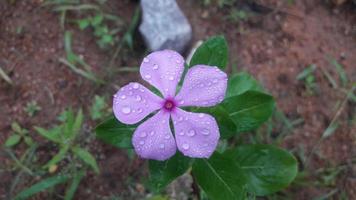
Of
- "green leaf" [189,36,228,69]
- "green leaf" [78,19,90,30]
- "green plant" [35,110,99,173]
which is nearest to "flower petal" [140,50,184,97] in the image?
"green leaf" [189,36,228,69]

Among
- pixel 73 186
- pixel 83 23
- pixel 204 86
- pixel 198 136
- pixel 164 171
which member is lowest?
pixel 73 186

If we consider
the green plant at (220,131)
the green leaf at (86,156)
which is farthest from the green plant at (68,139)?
the green plant at (220,131)

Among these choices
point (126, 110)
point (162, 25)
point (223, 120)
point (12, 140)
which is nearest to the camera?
point (126, 110)

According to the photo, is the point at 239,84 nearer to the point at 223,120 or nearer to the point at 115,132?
the point at 223,120

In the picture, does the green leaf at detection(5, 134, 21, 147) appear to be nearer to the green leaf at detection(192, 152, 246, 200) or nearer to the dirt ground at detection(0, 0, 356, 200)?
the dirt ground at detection(0, 0, 356, 200)

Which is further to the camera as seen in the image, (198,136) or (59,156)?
(59,156)

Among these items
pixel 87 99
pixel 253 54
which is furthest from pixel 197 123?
pixel 253 54

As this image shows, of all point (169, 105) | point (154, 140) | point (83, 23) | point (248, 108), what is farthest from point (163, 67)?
point (83, 23)

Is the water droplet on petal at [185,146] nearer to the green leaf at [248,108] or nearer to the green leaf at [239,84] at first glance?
the green leaf at [248,108]
